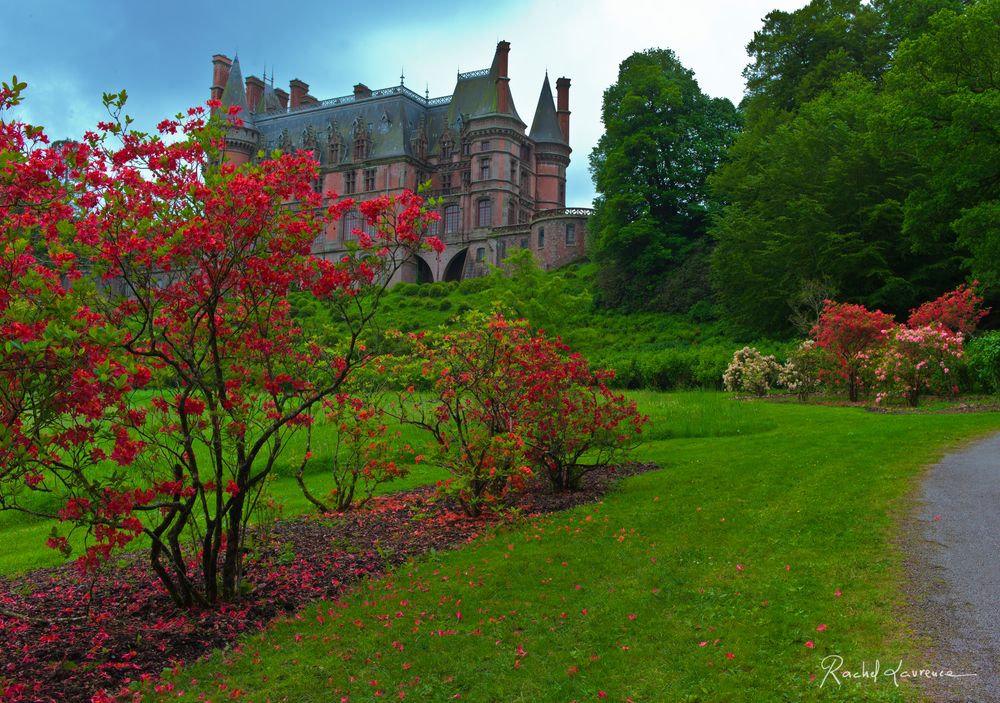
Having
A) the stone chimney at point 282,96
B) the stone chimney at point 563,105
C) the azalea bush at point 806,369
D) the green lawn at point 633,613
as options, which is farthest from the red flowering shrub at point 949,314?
the stone chimney at point 282,96

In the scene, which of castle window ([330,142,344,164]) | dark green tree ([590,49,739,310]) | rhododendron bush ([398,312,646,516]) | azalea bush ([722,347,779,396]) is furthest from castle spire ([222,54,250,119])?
rhododendron bush ([398,312,646,516])

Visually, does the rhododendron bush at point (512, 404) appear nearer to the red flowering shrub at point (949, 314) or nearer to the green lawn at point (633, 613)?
the green lawn at point (633, 613)

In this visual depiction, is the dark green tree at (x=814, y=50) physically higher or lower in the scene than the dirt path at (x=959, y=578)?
higher

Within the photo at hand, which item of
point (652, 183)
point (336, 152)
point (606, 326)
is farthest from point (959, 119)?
point (336, 152)

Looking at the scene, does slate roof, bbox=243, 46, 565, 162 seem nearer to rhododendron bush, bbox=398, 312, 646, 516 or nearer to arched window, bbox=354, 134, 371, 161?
arched window, bbox=354, 134, 371, 161

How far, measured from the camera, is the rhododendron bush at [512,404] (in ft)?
33.8

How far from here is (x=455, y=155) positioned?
70.4 metres

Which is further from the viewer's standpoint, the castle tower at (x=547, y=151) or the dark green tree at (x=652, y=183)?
the castle tower at (x=547, y=151)

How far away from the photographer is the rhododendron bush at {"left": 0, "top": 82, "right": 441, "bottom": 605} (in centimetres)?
480

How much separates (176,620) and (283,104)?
291ft

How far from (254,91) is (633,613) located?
286ft

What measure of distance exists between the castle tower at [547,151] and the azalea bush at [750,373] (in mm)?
46981

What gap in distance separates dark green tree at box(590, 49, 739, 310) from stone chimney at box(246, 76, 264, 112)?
4781cm

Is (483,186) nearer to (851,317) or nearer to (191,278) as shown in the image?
(851,317)
